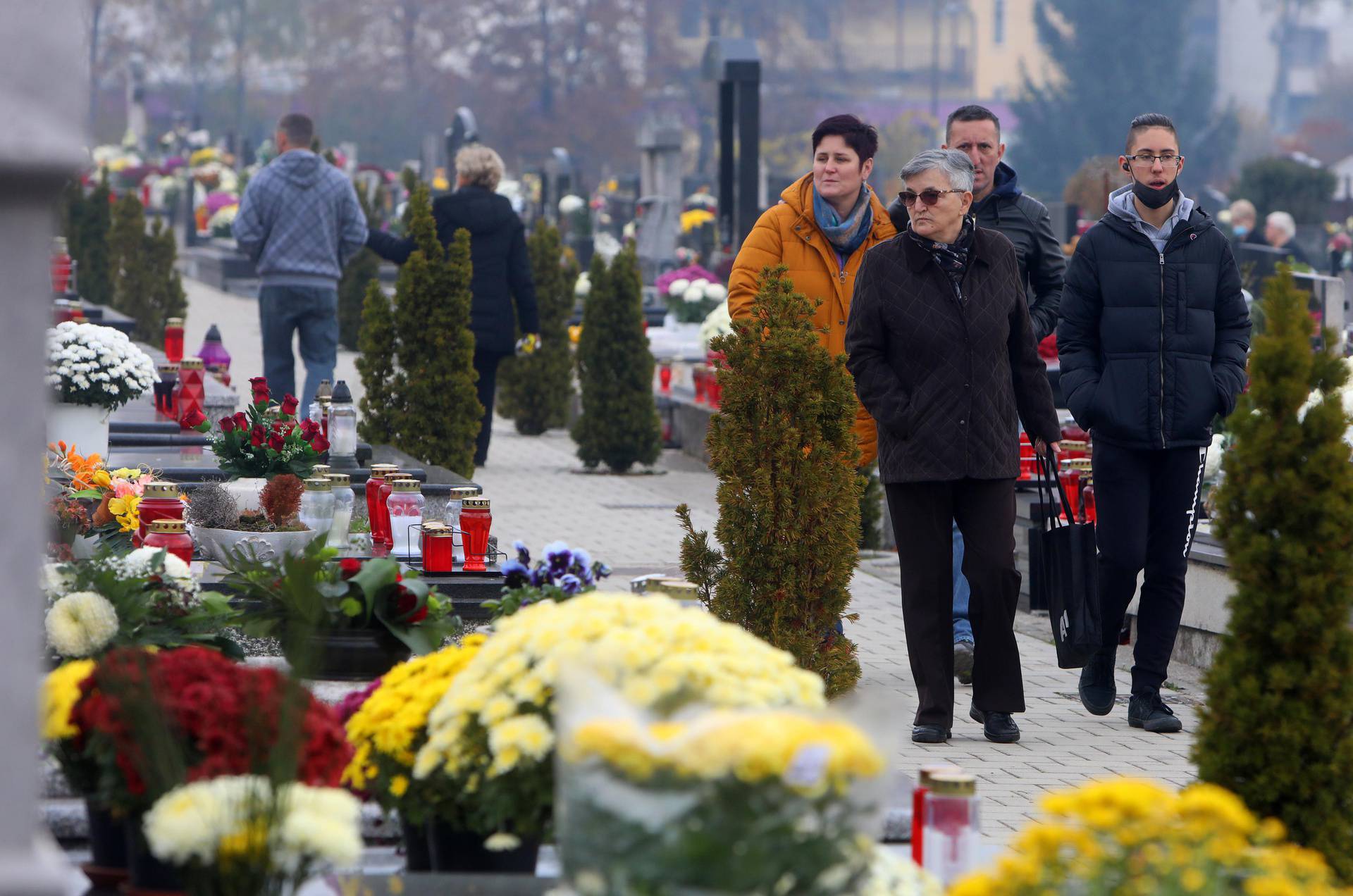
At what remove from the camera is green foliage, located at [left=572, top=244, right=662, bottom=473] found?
14.6m

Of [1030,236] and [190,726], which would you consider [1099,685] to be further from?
[190,726]

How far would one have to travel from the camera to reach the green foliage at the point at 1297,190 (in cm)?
3147

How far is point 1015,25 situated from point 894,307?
110 m

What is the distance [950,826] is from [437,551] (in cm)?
325

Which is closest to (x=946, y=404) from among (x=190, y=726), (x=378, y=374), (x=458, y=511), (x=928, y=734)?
(x=928, y=734)

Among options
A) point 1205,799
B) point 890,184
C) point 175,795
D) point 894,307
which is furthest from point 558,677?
point 890,184

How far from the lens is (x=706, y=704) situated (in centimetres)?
305

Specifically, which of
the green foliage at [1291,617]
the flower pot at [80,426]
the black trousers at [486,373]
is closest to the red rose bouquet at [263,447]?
the flower pot at [80,426]

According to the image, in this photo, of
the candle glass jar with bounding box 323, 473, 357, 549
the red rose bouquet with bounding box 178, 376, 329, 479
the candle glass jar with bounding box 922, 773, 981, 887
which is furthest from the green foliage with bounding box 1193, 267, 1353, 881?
the red rose bouquet with bounding box 178, 376, 329, 479

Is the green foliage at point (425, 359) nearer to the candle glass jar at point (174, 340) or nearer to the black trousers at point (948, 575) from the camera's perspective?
the candle glass jar at point (174, 340)

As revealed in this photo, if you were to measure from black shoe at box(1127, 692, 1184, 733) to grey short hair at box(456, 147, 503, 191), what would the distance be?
6510mm

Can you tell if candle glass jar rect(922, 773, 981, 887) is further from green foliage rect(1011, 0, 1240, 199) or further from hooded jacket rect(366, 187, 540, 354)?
green foliage rect(1011, 0, 1240, 199)

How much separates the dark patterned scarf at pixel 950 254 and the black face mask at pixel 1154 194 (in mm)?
766

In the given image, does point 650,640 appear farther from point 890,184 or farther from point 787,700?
point 890,184
